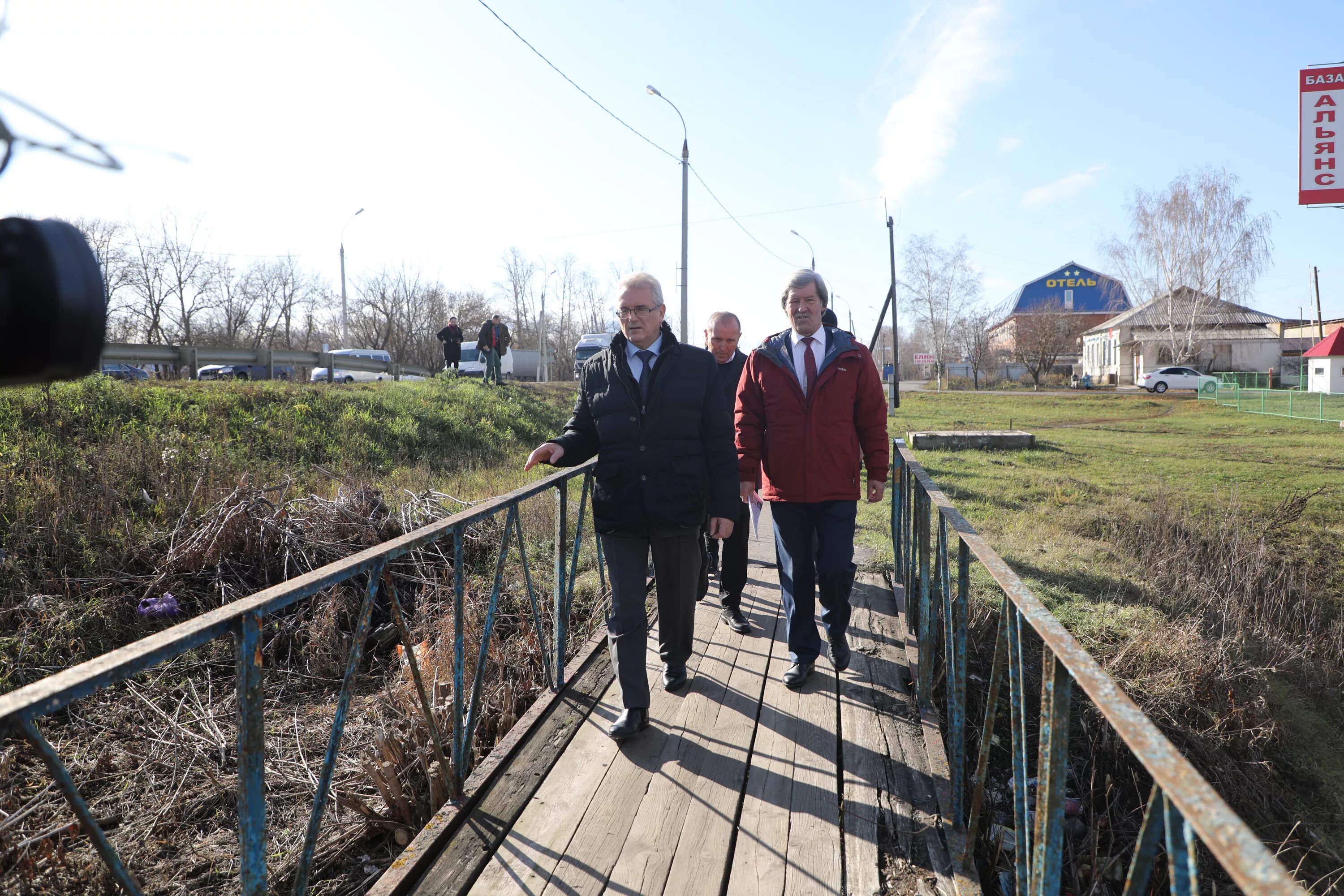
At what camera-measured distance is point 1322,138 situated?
13055 mm

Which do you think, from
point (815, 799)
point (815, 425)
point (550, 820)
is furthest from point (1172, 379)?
point (550, 820)

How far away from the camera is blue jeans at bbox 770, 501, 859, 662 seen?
3510mm

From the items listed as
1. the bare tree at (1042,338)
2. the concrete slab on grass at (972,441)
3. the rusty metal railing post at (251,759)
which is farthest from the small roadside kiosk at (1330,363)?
the rusty metal railing post at (251,759)

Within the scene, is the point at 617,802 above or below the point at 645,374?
below

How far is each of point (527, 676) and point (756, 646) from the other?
1.17 m

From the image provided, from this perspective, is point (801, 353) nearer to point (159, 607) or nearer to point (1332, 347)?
point (159, 607)

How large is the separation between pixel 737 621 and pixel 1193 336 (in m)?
41.9

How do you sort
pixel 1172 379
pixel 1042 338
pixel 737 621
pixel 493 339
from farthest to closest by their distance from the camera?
pixel 1042 338 → pixel 1172 379 → pixel 493 339 → pixel 737 621

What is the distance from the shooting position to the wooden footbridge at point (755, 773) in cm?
131

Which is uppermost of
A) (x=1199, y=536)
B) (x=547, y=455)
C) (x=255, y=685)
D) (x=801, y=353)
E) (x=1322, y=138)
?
(x=1322, y=138)

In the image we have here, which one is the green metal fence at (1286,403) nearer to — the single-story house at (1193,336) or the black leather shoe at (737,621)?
the single-story house at (1193,336)

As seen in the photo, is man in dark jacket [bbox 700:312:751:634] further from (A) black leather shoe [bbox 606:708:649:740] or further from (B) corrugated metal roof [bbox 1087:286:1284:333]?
(B) corrugated metal roof [bbox 1087:286:1284:333]

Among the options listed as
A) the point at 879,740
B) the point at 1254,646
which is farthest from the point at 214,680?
the point at 1254,646

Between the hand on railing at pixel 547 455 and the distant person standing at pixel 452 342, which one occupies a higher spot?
the distant person standing at pixel 452 342
